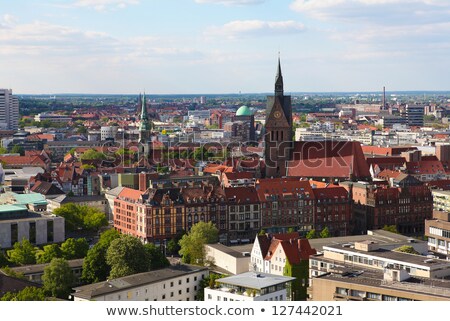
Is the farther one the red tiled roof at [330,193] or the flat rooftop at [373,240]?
the red tiled roof at [330,193]

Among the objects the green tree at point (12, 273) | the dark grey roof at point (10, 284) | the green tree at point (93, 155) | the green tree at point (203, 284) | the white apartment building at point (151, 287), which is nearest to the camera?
the white apartment building at point (151, 287)

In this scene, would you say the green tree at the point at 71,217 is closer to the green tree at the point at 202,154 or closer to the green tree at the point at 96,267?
the green tree at the point at 96,267

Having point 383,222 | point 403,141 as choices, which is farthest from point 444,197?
point 403,141

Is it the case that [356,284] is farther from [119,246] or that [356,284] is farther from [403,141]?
[403,141]

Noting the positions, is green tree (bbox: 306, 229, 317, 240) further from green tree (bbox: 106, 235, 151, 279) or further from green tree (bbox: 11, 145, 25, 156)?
green tree (bbox: 11, 145, 25, 156)

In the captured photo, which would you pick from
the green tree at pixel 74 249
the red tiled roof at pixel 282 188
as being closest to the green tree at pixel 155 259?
the green tree at pixel 74 249

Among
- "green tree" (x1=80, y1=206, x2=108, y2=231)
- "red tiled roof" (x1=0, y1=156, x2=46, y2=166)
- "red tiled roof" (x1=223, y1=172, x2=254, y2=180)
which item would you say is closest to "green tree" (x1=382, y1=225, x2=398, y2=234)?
"red tiled roof" (x1=223, y1=172, x2=254, y2=180)
